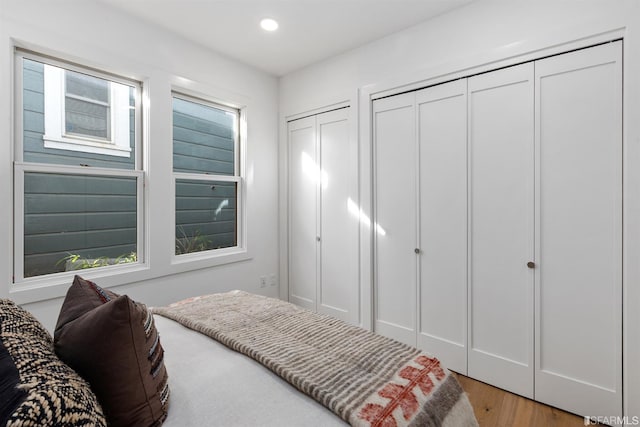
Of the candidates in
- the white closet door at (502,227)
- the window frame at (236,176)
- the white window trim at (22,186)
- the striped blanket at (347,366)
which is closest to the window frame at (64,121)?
the white window trim at (22,186)

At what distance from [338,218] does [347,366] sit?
1998 mm

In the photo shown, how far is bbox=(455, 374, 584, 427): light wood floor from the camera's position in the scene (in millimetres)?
1852

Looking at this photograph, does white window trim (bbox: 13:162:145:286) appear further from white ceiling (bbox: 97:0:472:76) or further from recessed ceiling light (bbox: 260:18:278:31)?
recessed ceiling light (bbox: 260:18:278:31)

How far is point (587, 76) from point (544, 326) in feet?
5.04

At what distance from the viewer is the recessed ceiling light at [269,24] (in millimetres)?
2508

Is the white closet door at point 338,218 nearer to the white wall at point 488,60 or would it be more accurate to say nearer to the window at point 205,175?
the white wall at point 488,60

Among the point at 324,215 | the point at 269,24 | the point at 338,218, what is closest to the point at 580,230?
the point at 338,218

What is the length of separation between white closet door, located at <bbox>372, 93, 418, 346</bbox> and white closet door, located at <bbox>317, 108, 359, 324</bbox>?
0.77 ft

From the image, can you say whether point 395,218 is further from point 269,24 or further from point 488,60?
point 269,24

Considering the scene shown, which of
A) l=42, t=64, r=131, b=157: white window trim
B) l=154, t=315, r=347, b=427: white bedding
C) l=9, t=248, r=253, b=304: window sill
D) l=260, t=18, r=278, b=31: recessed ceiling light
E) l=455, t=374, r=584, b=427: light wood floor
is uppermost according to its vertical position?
l=260, t=18, r=278, b=31: recessed ceiling light

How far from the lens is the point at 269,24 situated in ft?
8.39

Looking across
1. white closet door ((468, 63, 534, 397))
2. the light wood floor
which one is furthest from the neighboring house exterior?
the light wood floor

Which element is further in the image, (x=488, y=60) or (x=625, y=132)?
(x=488, y=60)

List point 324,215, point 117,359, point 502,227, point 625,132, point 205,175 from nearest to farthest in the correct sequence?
point 117,359 < point 625,132 < point 502,227 < point 205,175 < point 324,215
